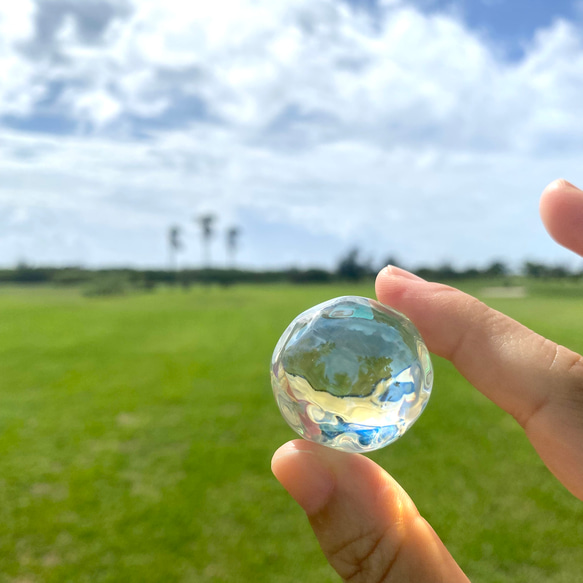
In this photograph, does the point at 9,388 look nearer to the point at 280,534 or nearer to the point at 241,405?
the point at 241,405

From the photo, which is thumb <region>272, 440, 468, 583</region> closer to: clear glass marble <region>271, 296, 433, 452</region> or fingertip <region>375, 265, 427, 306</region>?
clear glass marble <region>271, 296, 433, 452</region>

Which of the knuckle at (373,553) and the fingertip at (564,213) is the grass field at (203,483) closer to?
the knuckle at (373,553)

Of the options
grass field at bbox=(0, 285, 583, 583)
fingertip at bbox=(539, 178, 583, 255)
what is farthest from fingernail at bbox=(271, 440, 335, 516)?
grass field at bbox=(0, 285, 583, 583)

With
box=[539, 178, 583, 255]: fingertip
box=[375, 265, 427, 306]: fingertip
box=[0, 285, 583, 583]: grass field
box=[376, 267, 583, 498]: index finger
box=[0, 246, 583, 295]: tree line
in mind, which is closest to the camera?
box=[376, 267, 583, 498]: index finger

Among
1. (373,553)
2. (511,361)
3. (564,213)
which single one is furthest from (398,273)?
(373,553)

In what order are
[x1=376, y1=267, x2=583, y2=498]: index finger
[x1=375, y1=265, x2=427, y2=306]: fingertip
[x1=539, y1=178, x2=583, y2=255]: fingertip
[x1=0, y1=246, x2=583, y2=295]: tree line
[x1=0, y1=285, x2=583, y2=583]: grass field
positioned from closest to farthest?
[x1=376, y1=267, x2=583, y2=498]: index finger, [x1=539, y1=178, x2=583, y2=255]: fingertip, [x1=375, y1=265, x2=427, y2=306]: fingertip, [x1=0, y1=285, x2=583, y2=583]: grass field, [x1=0, y1=246, x2=583, y2=295]: tree line

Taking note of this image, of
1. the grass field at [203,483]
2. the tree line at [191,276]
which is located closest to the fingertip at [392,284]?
the grass field at [203,483]
